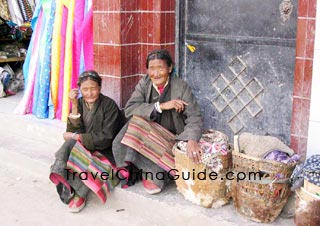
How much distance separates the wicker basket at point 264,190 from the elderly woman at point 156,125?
0.51m

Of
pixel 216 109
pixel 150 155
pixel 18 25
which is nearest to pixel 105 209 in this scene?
pixel 150 155

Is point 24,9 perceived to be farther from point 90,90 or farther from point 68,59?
point 90,90

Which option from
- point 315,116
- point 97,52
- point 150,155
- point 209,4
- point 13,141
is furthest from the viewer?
point 13,141

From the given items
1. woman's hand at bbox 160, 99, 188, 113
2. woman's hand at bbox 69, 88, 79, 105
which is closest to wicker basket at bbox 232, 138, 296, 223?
woman's hand at bbox 160, 99, 188, 113

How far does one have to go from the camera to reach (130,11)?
454 cm

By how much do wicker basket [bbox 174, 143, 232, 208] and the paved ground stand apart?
0.19ft

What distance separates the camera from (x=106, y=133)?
13.2ft

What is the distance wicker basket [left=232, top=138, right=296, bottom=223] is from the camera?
3.22 meters

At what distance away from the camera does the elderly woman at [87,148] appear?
386 centimetres

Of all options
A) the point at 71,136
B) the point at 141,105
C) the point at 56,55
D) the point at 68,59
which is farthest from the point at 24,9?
the point at 141,105

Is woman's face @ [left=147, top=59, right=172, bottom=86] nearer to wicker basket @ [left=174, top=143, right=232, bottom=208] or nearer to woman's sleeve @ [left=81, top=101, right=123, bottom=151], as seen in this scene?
woman's sleeve @ [left=81, top=101, right=123, bottom=151]

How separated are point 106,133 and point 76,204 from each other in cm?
63

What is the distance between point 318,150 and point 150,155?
4.10 feet

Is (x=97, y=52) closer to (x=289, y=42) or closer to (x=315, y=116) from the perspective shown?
(x=289, y=42)
